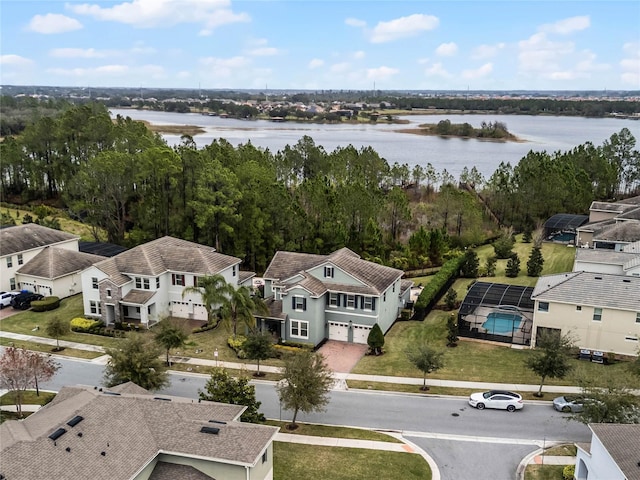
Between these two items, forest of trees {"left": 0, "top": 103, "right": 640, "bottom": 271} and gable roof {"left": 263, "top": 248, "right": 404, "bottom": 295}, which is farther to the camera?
forest of trees {"left": 0, "top": 103, "right": 640, "bottom": 271}

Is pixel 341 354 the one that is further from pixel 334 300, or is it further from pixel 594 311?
pixel 594 311


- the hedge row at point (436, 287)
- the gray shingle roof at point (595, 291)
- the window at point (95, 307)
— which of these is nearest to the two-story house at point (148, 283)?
the window at point (95, 307)

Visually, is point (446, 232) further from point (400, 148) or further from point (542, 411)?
point (400, 148)

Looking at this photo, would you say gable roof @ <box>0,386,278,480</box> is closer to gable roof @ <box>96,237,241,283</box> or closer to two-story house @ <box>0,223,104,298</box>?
gable roof @ <box>96,237,241,283</box>

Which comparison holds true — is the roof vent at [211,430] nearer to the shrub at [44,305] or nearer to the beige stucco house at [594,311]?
the beige stucco house at [594,311]

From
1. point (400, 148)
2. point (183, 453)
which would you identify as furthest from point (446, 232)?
point (400, 148)

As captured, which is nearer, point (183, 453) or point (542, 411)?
point (183, 453)

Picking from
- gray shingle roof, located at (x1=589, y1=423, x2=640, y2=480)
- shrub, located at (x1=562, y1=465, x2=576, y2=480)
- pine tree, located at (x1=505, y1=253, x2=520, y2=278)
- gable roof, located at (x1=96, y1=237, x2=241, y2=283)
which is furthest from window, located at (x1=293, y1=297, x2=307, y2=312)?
pine tree, located at (x1=505, y1=253, x2=520, y2=278)
